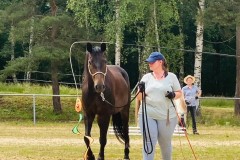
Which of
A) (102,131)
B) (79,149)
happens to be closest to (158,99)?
(102,131)

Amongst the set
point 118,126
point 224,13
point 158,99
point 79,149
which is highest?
point 224,13

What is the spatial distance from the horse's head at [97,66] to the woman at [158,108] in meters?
2.48

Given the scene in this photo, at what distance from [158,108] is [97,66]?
2882 mm

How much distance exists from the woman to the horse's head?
2.48 m

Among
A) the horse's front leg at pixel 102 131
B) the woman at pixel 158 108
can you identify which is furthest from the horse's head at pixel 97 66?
the woman at pixel 158 108

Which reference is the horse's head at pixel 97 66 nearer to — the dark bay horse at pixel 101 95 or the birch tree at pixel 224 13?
the dark bay horse at pixel 101 95

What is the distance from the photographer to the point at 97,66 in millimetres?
12234

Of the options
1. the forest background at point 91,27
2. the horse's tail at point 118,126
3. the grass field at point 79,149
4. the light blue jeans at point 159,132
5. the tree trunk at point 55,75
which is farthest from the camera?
the tree trunk at point 55,75

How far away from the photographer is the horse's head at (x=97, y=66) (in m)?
12.1

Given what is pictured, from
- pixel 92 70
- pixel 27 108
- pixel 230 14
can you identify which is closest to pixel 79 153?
pixel 92 70

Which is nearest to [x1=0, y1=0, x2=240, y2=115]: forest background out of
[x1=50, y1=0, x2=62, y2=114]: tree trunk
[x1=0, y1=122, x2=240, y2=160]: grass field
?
[x1=50, y1=0, x2=62, y2=114]: tree trunk

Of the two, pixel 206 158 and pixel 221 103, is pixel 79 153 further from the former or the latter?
pixel 221 103

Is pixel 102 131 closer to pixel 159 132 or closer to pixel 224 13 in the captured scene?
pixel 159 132

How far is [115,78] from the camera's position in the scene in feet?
46.1
